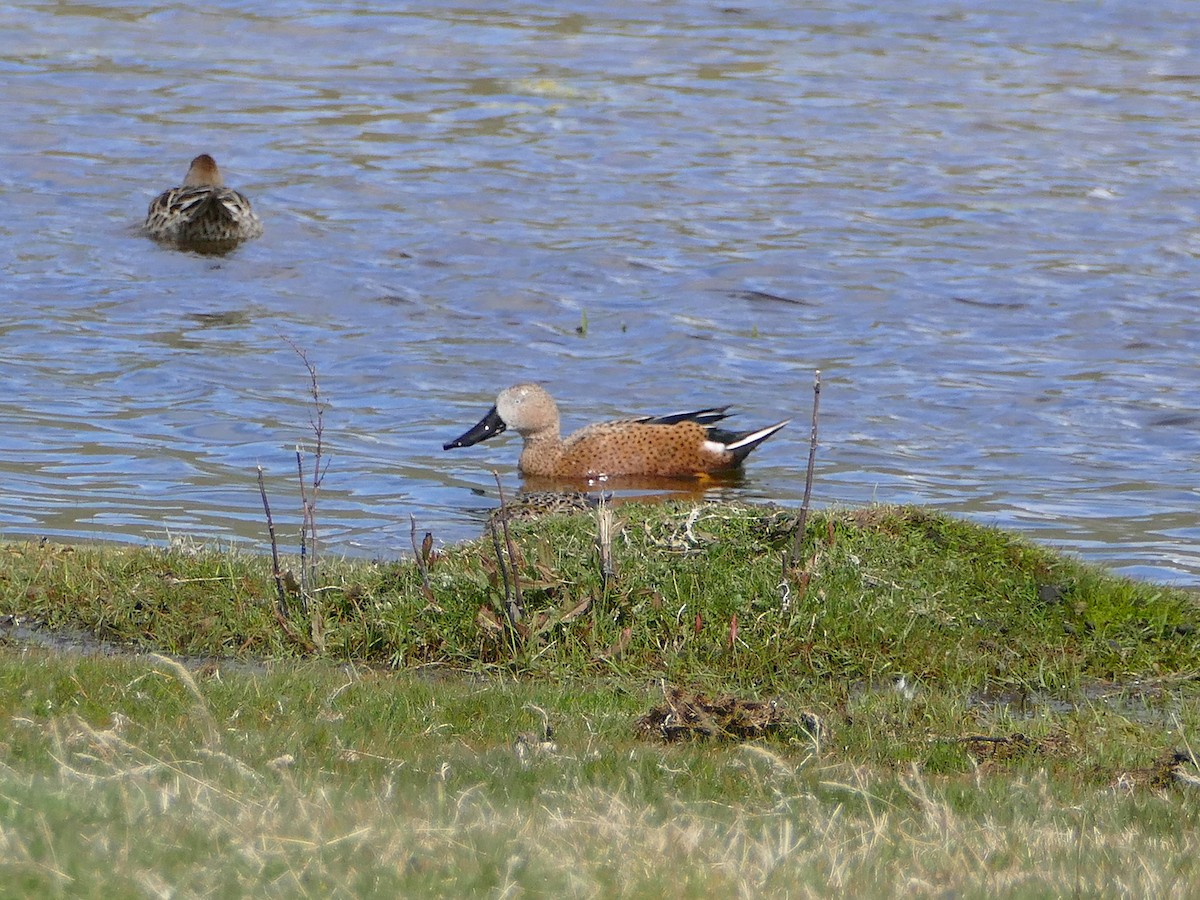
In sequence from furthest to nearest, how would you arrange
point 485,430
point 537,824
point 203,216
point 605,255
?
point 203,216 → point 605,255 → point 485,430 → point 537,824

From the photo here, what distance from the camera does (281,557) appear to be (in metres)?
8.44

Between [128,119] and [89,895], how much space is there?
1955 centimetres

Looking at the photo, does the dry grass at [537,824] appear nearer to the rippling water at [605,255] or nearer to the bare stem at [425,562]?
the bare stem at [425,562]

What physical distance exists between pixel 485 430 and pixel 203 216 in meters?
6.31

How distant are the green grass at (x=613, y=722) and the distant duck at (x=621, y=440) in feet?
11.4

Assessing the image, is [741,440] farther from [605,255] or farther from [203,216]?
[203,216]

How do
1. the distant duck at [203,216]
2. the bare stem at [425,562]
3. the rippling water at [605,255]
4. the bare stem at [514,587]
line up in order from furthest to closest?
the distant duck at [203,216], the rippling water at [605,255], the bare stem at [425,562], the bare stem at [514,587]

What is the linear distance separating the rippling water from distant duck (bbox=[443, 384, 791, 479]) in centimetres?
27

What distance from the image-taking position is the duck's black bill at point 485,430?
11.9 meters

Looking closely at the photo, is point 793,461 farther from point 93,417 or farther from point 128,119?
point 128,119

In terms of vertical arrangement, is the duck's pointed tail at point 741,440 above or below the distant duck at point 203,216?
below

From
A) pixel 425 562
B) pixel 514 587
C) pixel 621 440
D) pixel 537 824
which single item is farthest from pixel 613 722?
pixel 621 440

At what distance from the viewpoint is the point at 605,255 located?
16875 millimetres

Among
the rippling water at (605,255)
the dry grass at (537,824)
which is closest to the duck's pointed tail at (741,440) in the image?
the rippling water at (605,255)
